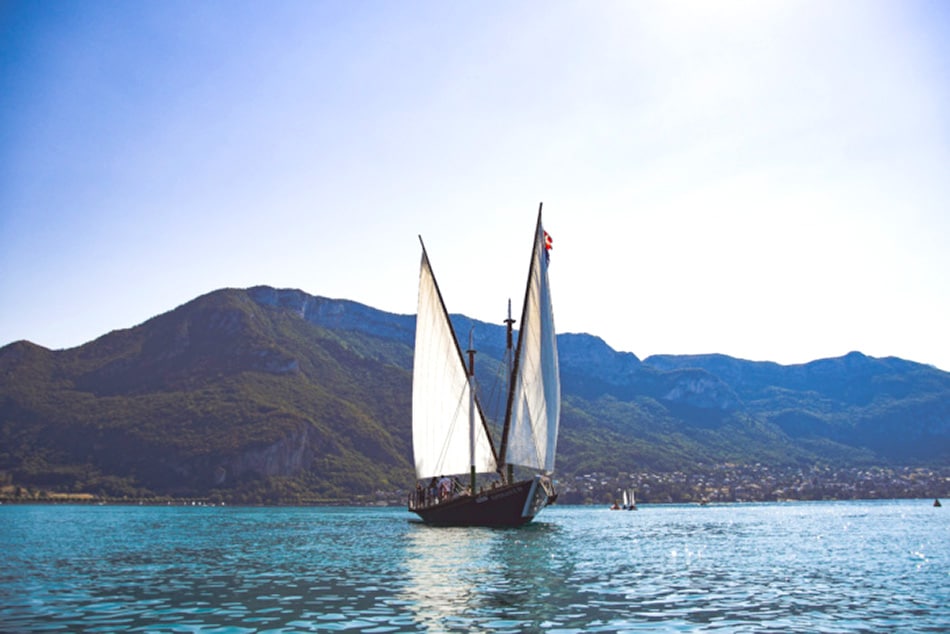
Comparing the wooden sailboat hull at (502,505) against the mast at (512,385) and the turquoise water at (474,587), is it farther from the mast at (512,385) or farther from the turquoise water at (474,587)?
the turquoise water at (474,587)

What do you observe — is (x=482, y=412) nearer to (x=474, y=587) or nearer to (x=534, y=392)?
(x=534, y=392)

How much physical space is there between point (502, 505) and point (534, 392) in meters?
10.1

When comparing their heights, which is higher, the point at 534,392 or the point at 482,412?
the point at 534,392

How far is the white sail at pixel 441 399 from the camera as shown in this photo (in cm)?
6775

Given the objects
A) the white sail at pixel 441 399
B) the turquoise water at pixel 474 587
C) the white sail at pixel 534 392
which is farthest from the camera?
the white sail at pixel 441 399

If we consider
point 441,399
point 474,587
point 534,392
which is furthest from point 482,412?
point 474,587

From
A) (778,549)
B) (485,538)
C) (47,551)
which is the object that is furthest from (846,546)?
(47,551)

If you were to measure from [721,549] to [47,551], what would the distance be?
41.2m

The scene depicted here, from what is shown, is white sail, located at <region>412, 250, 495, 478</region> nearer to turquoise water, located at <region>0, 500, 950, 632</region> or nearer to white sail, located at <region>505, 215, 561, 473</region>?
white sail, located at <region>505, 215, 561, 473</region>

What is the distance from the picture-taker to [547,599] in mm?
25797

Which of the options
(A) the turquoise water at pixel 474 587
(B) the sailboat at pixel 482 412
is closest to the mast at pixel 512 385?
(B) the sailboat at pixel 482 412

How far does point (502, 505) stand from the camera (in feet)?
220

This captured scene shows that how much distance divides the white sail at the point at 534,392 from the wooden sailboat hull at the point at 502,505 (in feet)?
7.17

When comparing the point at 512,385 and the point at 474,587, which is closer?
the point at 474,587
